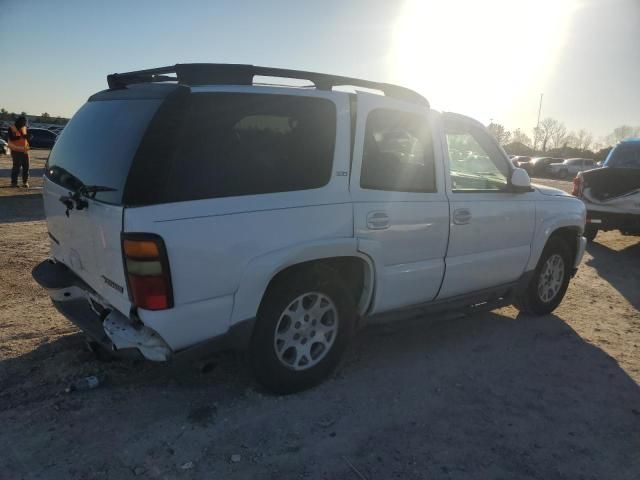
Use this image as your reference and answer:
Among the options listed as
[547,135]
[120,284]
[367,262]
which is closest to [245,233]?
[120,284]

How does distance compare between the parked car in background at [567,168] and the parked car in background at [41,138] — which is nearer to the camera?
the parked car in background at [41,138]

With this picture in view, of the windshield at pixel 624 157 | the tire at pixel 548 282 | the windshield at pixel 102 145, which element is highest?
the windshield at pixel 102 145

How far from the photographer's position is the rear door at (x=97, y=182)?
8.85ft

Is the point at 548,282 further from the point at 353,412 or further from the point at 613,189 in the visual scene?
the point at 613,189

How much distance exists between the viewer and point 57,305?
3.46 meters

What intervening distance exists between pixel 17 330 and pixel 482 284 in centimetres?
389

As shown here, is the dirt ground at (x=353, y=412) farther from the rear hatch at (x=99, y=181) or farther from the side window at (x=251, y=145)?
the side window at (x=251, y=145)

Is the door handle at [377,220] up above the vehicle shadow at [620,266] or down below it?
above

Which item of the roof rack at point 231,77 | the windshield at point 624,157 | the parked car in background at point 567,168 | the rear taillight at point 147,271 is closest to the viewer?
the rear taillight at point 147,271

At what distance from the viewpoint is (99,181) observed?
2838 mm

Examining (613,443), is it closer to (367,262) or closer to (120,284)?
(367,262)

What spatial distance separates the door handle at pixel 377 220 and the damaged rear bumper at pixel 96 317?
1.50 m

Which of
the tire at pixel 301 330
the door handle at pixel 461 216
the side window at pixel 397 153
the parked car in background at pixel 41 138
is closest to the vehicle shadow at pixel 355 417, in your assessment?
the tire at pixel 301 330

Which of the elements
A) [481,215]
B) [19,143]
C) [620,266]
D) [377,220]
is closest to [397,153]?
[377,220]
